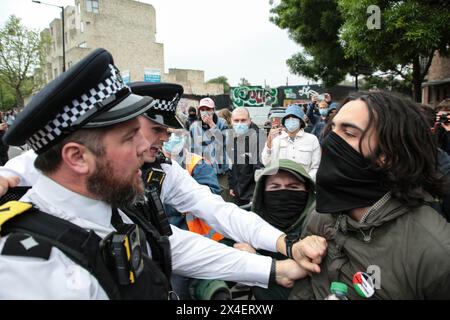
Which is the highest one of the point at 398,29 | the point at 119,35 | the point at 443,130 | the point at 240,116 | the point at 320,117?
the point at 119,35

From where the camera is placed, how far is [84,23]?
1539 inches

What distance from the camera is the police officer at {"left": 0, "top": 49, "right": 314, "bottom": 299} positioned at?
1.15 m

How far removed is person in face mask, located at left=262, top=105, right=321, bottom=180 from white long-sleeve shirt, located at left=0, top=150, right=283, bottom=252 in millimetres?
2665

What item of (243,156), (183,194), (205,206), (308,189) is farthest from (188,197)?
(243,156)

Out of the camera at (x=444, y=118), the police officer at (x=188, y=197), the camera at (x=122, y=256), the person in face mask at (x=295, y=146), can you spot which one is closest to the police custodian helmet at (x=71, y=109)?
the camera at (x=122, y=256)

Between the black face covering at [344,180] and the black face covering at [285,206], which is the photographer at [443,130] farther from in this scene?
the black face covering at [344,180]

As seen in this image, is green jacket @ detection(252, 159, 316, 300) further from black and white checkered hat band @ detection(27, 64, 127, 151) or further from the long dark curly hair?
black and white checkered hat band @ detection(27, 64, 127, 151)

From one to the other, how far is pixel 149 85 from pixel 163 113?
0.72ft

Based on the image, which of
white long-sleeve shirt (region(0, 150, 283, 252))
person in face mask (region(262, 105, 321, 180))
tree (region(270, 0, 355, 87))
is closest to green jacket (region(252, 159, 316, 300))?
white long-sleeve shirt (region(0, 150, 283, 252))

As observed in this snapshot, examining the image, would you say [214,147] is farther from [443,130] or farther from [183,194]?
[183,194]

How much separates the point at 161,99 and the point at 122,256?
1.39 metres

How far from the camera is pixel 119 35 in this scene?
133 ft

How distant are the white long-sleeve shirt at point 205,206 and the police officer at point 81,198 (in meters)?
0.75

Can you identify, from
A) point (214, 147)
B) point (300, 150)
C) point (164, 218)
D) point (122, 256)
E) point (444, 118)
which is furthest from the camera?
point (214, 147)
